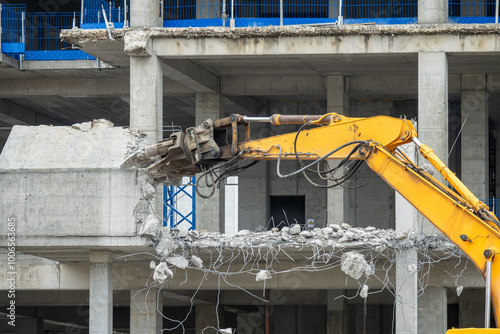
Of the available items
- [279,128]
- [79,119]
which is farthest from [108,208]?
[79,119]

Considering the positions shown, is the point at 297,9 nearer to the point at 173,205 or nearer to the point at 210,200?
the point at 210,200

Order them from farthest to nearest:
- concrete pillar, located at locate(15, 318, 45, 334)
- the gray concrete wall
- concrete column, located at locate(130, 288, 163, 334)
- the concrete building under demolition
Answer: concrete pillar, located at locate(15, 318, 45, 334) < concrete column, located at locate(130, 288, 163, 334) < the concrete building under demolition < the gray concrete wall

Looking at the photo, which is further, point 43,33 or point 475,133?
point 43,33

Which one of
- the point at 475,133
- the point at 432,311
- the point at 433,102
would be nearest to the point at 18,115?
the point at 475,133

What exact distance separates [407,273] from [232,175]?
17.7ft

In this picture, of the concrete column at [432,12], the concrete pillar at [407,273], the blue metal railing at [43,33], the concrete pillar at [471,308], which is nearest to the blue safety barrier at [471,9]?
the concrete column at [432,12]

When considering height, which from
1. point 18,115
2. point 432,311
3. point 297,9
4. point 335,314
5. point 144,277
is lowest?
point 335,314

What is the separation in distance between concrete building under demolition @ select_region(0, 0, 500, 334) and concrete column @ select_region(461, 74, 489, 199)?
4cm

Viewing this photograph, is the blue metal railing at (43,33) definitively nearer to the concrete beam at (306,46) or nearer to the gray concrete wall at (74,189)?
the concrete beam at (306,46)

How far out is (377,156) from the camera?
12930 mm

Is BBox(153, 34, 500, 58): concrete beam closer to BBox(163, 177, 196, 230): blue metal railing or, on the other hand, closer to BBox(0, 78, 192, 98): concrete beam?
BBox(163, 177, 196, 230): blue metal railing

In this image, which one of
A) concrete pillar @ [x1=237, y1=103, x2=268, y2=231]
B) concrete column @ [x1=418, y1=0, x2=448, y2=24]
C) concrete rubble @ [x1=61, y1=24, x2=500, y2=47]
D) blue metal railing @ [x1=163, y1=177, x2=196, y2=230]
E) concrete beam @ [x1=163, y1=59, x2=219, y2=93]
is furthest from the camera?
concrete pillar @ [x1=237, y1=103, x2=268, y2=231]

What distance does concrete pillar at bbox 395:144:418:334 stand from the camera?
1848 centimetres

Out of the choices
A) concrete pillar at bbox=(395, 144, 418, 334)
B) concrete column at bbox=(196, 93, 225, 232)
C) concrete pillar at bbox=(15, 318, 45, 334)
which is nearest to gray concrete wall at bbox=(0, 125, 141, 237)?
concrete pillar at bbox=(395, 144, 418, 334)
